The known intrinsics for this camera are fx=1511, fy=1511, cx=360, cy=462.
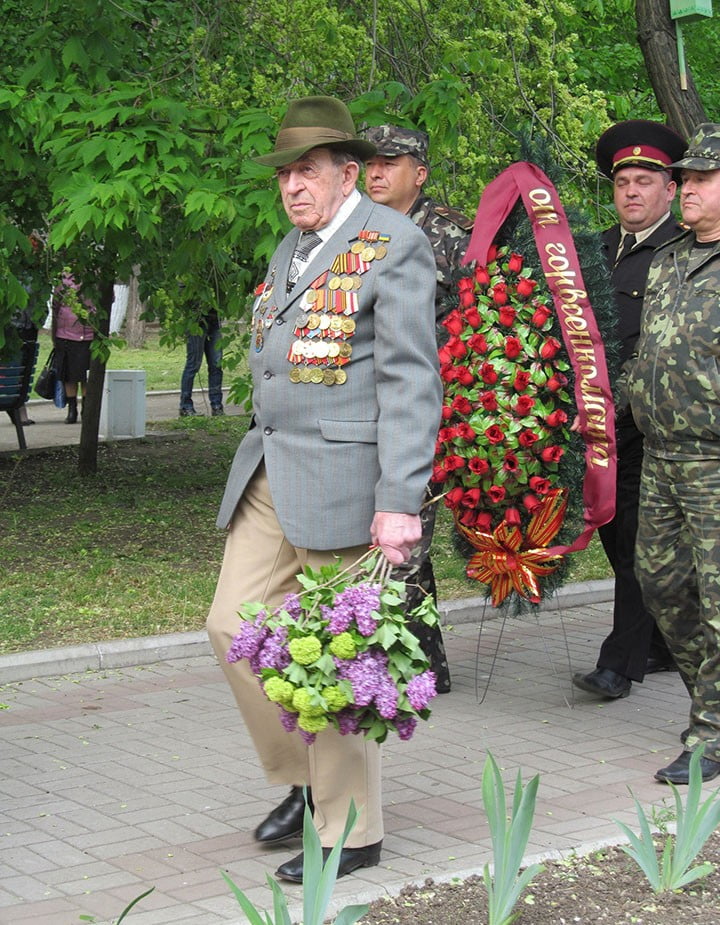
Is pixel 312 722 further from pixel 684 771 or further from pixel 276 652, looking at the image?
pixel 684 771

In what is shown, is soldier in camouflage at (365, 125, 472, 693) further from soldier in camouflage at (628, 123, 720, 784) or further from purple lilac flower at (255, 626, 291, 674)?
purple lilac flower at (255, 626, 291, 674)

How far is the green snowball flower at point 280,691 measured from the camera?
12.7ft

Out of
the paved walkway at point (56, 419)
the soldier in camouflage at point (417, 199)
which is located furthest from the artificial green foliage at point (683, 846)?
the paved walkway at point (56, 419)

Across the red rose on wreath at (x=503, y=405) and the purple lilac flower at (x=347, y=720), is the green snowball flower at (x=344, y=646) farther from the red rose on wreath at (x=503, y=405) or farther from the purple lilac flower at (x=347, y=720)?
the red rose on wreath at (x=503, y=405)

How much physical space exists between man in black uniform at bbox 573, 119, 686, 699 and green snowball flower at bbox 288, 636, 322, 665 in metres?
2.80

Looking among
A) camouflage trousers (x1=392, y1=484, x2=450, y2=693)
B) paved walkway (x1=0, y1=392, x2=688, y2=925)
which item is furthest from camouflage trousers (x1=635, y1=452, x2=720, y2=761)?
camouflage trousers (x1=392, y1=484, x2=450, y2=693)

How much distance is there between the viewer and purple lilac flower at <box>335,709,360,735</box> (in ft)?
12.9

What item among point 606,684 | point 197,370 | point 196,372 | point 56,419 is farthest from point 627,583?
point 56,419

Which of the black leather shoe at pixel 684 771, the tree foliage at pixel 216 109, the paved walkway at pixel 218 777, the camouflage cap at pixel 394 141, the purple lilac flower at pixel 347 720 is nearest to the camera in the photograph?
the purple lilac flower at pixel 347 720

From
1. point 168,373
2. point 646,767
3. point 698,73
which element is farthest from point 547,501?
point 168,373

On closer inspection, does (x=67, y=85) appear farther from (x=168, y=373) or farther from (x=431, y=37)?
(x=168, y=373)

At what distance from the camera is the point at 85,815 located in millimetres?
4992

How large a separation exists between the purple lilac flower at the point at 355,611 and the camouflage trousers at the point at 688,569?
183cm

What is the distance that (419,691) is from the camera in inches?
154
